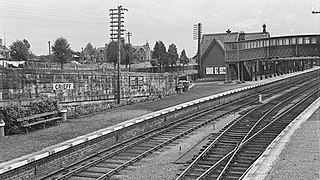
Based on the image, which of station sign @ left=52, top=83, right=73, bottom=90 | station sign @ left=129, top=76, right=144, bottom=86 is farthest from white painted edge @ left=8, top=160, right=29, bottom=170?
station sign @ left=129, top=76, right=144, bottom=86

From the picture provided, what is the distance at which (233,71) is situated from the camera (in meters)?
57.2

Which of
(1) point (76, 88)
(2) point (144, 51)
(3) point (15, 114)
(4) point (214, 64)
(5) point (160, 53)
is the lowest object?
(3) point (15, 114)

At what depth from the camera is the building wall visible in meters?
60.1

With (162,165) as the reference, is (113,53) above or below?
above

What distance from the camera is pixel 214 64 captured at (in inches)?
2397

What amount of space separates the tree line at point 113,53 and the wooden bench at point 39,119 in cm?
1421

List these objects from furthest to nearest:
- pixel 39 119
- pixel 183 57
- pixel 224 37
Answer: pixel 183 57
pixel 224 37
pixel 39 119

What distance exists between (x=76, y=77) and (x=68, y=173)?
1385 centimetres

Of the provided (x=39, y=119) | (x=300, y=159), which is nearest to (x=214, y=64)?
(x=39, y=119)

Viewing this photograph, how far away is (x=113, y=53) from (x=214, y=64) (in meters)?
16.4

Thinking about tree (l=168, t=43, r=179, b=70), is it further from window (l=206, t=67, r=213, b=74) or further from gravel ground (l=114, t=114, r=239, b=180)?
gravel ground (l=114, t=114, r=239, b=180)

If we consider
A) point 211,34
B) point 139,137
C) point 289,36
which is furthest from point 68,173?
point 211,34

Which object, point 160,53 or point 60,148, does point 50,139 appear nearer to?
point 60,148

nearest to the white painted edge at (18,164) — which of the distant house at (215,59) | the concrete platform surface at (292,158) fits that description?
the concrete platform surface at (292,158)
